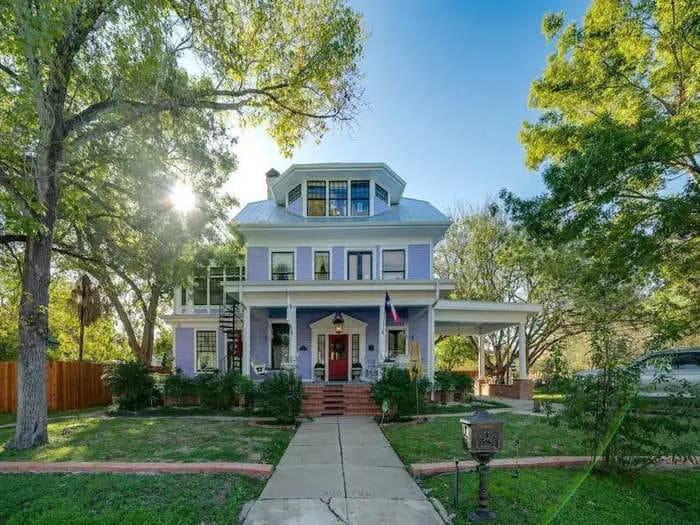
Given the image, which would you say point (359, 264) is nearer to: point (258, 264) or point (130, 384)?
point (258, 264)

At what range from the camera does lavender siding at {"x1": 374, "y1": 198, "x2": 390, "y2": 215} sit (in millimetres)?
16666

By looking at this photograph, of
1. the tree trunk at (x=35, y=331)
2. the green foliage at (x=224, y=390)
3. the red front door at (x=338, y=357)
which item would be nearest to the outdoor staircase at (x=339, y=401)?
the green foliage at (x=224, y=390)

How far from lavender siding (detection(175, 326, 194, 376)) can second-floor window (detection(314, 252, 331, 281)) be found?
6187 millimetres

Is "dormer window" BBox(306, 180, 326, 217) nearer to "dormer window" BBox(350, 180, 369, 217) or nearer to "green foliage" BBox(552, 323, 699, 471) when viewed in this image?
"dormer window" BBox(350, 180, 369, 217)

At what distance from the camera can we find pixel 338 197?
16547mm

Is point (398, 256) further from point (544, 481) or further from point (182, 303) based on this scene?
point (544, 481)

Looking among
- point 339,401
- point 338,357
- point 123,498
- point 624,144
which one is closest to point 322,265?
point 338,357

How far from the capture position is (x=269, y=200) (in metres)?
19.3

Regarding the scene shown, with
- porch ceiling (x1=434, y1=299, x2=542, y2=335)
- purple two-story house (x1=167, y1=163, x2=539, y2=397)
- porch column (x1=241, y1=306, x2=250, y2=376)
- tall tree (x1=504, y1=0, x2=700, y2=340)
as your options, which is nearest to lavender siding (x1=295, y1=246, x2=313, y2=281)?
purple two-story house (x1=167, y1=163, x2=539, y2=397)

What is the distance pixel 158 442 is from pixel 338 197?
1114 cm

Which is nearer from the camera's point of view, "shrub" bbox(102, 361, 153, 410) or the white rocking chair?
"shrub" bbox(102, 361, 153, 410)

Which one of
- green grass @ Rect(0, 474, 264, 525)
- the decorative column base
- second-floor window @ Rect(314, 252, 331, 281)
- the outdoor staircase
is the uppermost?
second-floor window @ Rect(314, 252, 331, 281)

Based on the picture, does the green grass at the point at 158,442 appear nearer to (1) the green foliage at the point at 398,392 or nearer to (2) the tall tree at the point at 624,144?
(1) the green foliage at the point at 398,392

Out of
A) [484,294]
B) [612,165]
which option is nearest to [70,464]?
[612,165]
